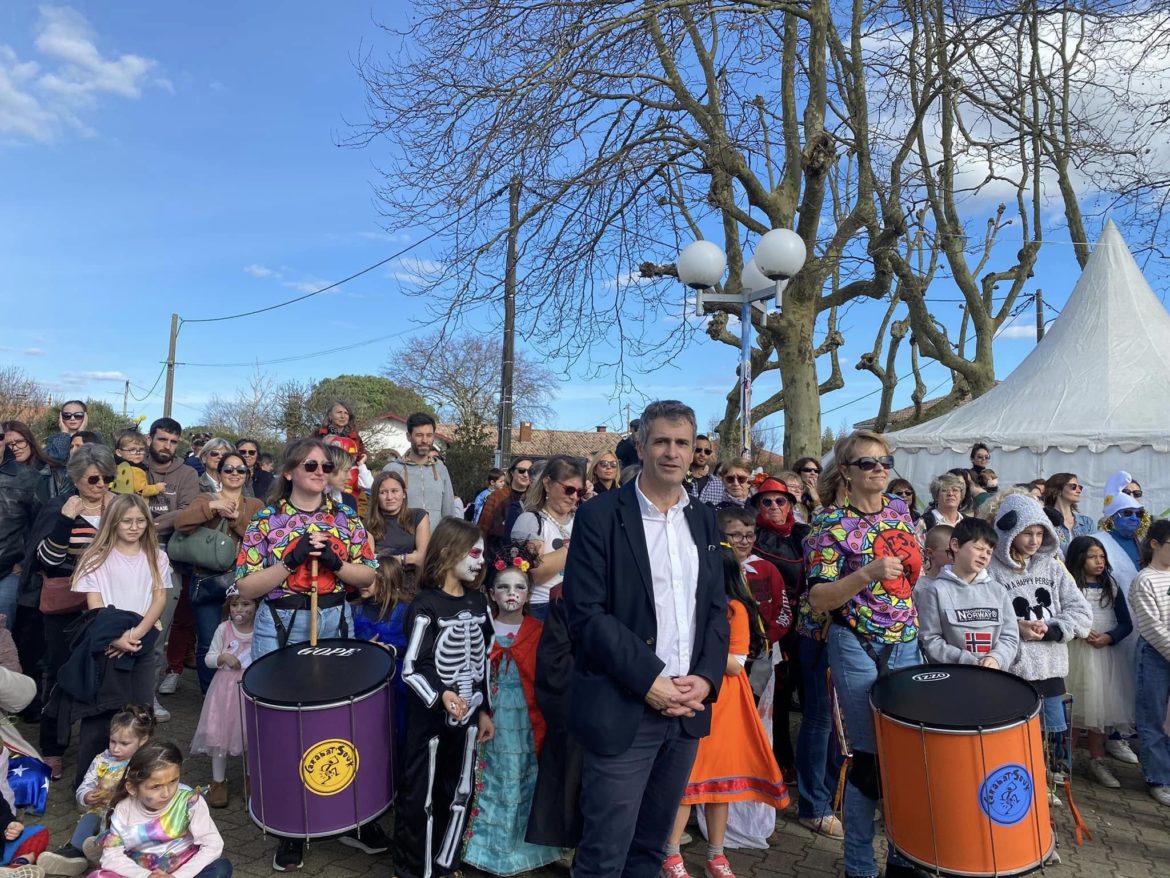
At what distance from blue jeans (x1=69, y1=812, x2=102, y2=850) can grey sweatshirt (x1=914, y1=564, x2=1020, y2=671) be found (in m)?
4.13

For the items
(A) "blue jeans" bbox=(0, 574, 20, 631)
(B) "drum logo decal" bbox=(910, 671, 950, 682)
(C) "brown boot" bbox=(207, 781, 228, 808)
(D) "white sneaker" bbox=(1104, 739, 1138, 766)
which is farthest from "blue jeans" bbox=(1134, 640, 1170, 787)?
(A) "blue jeans" bbox=(0, 574, 20, 631)

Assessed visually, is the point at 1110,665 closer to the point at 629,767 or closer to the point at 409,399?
the point at 629,767

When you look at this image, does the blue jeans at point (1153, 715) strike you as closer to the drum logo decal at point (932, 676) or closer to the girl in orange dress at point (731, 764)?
the drum logo decal at point (932, 676)

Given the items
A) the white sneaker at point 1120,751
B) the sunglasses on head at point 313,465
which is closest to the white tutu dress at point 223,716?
the sunglasses on head at point 313,465

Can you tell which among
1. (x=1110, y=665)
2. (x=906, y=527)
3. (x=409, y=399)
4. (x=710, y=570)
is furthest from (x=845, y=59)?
(x=409, y=399)

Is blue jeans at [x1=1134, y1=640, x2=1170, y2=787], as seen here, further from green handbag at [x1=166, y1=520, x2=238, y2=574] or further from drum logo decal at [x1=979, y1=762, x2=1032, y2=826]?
green handbag at [x1=166, y1=520, x2=238, y2=574]

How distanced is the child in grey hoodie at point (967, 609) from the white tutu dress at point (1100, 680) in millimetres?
1713

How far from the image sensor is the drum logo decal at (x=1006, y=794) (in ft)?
10.4

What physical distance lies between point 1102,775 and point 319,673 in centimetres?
493

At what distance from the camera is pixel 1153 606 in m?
5.17

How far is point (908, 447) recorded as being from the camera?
44.0 ft

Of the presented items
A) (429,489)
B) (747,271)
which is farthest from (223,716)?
(747,271)

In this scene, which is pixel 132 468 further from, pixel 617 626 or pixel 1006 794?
pixel 1006 794

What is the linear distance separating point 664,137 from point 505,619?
6854 mm
